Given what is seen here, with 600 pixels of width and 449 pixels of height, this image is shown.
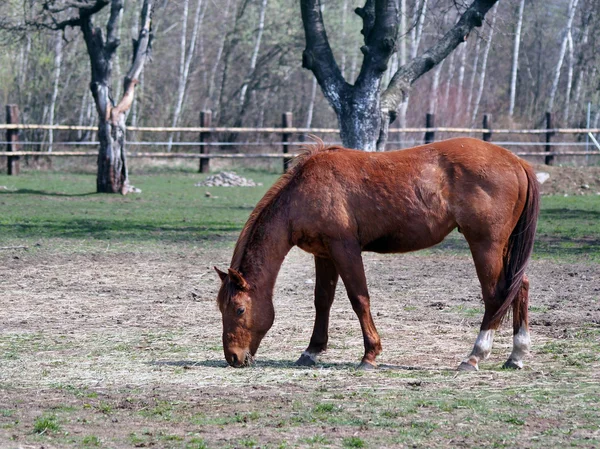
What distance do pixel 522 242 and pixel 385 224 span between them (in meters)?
0.98

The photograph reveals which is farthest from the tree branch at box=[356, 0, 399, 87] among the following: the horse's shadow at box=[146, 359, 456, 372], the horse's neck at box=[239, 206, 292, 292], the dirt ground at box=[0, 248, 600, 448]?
the horse's shadow at box=[146, 359, 456, 372]

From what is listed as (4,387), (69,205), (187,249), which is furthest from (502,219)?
(69,205)

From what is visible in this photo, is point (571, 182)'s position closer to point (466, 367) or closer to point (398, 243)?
point (398, 243)

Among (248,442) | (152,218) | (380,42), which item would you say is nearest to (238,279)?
(248,442)

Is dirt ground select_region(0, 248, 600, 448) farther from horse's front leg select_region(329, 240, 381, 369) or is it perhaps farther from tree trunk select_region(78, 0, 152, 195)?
tree trunk select_region(78, 0, 152, 195)

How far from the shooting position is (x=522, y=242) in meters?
6.55

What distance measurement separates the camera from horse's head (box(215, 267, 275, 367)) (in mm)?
6410

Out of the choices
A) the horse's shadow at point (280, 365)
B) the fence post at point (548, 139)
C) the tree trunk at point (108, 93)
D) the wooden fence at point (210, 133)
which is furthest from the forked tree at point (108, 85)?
the fence post at point (548, 139)

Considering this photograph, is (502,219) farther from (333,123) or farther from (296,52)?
(333,123)

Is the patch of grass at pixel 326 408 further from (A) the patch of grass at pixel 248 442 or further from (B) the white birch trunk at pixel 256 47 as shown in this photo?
(B) the white birch trunk at pixel 256 47

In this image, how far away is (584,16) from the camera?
1566 inches

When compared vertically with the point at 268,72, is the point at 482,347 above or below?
below

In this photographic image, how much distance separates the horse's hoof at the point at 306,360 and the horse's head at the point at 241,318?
328 mm

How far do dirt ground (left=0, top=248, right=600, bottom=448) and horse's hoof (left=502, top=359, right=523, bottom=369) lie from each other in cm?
8
